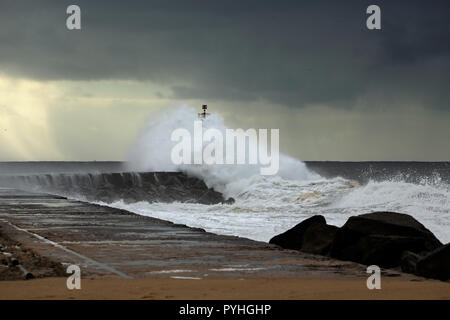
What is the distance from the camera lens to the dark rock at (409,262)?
878cm

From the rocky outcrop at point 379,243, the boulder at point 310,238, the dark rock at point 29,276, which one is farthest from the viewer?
the boulder at point 310,238

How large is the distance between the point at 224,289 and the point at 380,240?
3776mm

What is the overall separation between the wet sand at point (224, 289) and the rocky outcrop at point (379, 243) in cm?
52

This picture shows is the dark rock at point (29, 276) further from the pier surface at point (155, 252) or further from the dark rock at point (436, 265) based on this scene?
the dark rock at point (436, 265)

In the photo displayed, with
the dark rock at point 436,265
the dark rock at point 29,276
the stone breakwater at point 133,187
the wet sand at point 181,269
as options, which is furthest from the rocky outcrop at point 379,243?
the stone breakwater at point 133,187

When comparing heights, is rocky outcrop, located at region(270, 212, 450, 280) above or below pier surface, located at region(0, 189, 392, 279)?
above

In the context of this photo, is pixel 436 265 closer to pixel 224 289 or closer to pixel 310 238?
pixel 224 289

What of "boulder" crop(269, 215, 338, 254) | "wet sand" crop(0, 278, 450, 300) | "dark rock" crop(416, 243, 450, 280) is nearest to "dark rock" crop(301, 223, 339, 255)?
"boulder" crop(269, 215, 338, 254)

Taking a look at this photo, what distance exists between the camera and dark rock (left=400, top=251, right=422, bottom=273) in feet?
28.8

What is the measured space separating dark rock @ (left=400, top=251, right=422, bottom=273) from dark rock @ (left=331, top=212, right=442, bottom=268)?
74 centimetres

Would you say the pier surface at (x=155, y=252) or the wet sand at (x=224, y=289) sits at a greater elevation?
the wet sand at (x=224, y=289)

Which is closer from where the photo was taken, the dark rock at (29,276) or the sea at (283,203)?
the dark rock at (29,276)

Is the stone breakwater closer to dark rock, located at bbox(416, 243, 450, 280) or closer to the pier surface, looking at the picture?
the pier surface

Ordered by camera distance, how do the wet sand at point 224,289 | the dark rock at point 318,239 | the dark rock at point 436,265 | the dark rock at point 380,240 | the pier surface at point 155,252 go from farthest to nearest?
the dark rock at point 318,239, the dark rock at point 380,240, the pier surface at point 155,252, the dark rock at point 436,265, the wet sand at point 224,289
